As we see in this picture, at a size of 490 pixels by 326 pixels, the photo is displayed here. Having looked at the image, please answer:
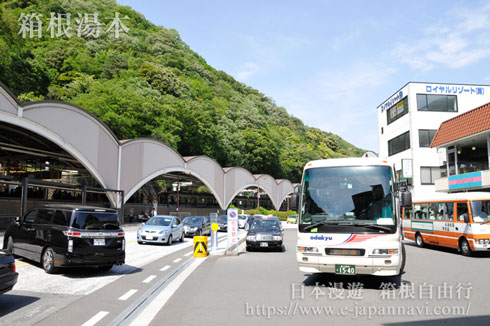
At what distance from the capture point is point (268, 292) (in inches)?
324

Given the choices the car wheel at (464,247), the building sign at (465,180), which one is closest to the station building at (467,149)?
the building sign at (465,180)

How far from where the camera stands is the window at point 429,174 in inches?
1553

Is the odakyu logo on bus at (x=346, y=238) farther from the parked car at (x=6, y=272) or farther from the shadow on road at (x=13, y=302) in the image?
the parked car at (x=6, y=272)

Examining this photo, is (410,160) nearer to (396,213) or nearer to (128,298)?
(396,213)

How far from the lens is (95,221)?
1013cm

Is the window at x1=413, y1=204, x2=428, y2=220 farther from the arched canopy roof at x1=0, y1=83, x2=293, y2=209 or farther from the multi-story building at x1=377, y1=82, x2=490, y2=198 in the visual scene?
the arched canopy roof at x1=0, y1=83, x2=293, y2=209

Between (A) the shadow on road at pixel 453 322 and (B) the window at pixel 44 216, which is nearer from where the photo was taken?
(A) the shadow on road at pixel 453 322

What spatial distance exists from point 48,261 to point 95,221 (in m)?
1.46

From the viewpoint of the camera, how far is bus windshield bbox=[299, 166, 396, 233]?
28.8 feet

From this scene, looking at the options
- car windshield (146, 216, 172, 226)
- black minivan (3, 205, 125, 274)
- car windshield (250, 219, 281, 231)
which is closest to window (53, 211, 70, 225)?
black minivan (3, 205, 125, 274)

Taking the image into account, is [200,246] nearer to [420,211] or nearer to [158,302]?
[158,302]

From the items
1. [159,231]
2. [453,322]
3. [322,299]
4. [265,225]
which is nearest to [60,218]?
[322,299]

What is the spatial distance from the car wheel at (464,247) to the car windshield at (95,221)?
47.7 feet

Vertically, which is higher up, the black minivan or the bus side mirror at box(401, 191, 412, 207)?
the bus side mirror at box(401, 191, 412, 207)
